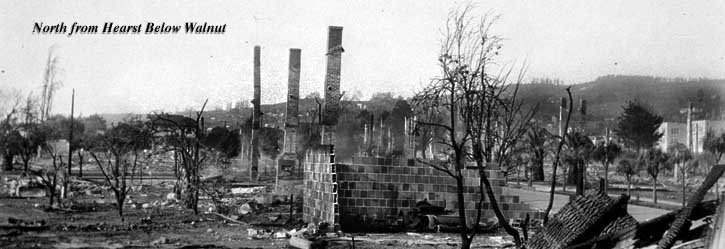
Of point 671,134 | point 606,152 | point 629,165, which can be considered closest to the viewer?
point 671,134

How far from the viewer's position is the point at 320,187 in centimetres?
1496

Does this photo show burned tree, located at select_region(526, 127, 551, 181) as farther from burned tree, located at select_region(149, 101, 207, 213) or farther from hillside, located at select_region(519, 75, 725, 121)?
burned tree, located at select_region(149, 101, 207, 213)

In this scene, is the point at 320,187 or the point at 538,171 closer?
the point at 320,187

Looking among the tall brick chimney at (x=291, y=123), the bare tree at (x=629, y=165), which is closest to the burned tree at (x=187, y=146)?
the tall brick chimney at (x=291, y=123)

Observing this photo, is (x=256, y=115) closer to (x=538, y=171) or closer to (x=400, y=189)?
(x=400, y=189)

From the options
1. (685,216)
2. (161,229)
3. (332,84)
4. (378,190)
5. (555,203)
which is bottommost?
(161,229)

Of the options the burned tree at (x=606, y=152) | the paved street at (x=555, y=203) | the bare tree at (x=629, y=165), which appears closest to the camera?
the bare tree at (x=629, y=165)

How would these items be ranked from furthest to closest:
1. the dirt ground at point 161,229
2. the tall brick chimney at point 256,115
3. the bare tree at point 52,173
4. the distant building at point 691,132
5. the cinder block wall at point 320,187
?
the tall brick chimney at point 256,115 → the bare tree at point 52,173 → the cinder block wall at point 320,187 → the dirt ground at point 161,229 → the distant building at point 691,132

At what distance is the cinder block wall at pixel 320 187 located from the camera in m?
14.2

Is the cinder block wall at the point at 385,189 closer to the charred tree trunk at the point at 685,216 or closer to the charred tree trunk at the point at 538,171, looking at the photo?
the charred tree trunk at the point at 685,216

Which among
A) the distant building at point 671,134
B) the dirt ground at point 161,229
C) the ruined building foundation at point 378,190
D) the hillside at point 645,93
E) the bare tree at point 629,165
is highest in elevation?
the hillside at point 645,93

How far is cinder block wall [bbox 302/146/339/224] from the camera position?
14242 mm

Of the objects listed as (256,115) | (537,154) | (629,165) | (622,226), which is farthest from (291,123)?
(622,226)

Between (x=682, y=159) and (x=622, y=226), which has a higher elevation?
(x=682, y=159)
